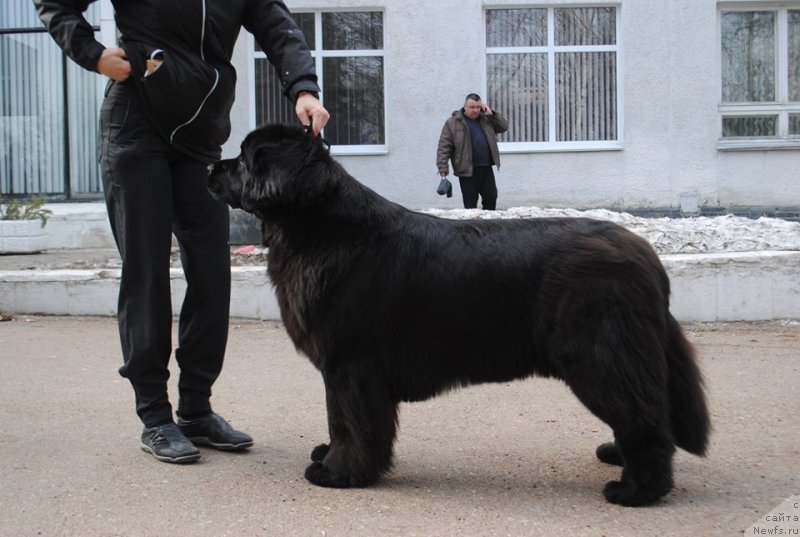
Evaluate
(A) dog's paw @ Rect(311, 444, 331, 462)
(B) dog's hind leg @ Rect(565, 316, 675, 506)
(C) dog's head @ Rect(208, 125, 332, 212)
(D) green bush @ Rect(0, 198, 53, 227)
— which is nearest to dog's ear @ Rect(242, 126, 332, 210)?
(C) dog's head @ Rect(208, 125, 332, 212)

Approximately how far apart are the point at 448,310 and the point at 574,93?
41.7 ft

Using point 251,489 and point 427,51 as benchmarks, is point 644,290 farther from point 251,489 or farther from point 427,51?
point 427,51

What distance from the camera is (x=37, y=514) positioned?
3.60 m

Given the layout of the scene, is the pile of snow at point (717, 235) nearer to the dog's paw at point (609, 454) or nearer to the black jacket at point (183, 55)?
the dog's paw at point (609, 454)

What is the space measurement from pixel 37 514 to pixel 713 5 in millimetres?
14364

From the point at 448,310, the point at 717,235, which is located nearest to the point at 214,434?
the point at 448,310

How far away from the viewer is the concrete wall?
1527cm

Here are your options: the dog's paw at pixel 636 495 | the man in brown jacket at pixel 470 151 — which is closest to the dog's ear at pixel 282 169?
the dog's paw at pixel 636 495

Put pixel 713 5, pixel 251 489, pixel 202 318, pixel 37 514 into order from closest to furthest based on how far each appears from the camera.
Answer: pixel 37 514 < pixel 251 489 < pixel 202 318 < pixel 713 5

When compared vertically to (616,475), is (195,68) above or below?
above

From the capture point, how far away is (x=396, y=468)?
4238 millimetres

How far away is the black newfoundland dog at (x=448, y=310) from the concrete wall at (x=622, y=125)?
11.4 metres

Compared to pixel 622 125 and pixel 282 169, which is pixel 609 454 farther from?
pixel 622 125

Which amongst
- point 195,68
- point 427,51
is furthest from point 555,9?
point 195,68
